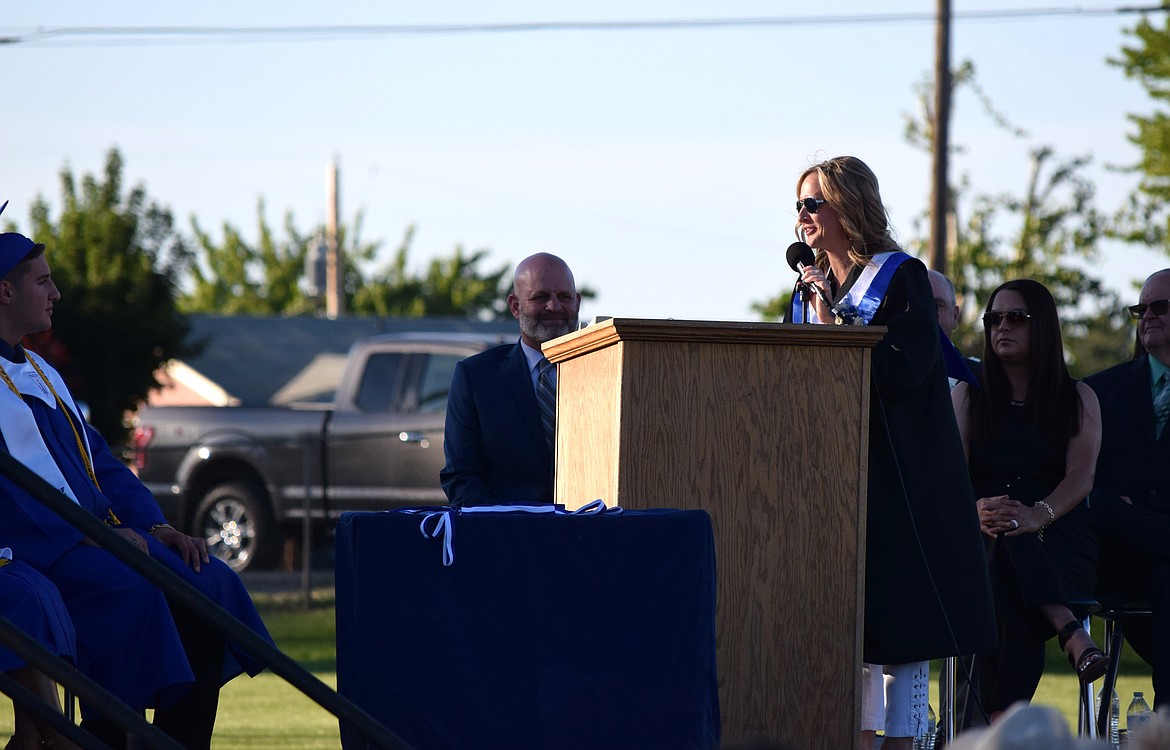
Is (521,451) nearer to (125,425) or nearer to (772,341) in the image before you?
(772,341)

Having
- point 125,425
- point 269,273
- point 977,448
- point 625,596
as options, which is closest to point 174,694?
point 625,596

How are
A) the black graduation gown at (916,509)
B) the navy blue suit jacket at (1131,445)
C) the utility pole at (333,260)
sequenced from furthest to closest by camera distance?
1. the utility pole at (333,260)
2. the navy blue suit jacket at (1131,445)
3. the black graduation gown at (916,509)

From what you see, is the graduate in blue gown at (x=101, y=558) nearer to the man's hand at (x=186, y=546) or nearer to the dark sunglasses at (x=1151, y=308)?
the man's hand at (x=186, y=546)

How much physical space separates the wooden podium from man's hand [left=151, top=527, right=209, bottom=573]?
146 cm

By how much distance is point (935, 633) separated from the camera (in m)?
4.69

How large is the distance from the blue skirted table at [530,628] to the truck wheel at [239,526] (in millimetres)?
11776

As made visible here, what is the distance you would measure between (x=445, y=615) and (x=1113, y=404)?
365 centimetres

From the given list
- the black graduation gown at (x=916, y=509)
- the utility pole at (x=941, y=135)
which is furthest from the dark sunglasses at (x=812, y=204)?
the utility pole at (x=941, y=135)

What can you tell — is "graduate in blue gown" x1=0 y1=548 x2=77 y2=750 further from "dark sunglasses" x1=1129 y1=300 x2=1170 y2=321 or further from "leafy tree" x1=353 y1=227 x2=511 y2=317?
"leafy tree" x1=353 y1=227 x2=511 y2=317

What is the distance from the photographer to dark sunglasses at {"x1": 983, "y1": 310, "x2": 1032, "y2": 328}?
6.29 metres


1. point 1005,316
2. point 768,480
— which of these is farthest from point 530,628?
point 1005,316

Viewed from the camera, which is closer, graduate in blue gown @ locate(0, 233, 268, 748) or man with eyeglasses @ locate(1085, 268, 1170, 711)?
graduate in blue gown @ locate(0, 233, 268, 748)

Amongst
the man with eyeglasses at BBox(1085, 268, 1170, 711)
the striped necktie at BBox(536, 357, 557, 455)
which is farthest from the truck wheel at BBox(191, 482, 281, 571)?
the man with eyeglasses at BBox(1085, 268, 1170, 711)

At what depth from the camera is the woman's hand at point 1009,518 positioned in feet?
19.7
